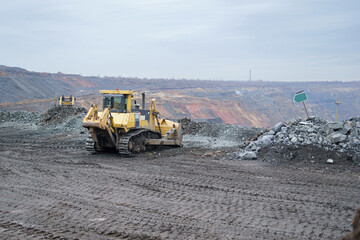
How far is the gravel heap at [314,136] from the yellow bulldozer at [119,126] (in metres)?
3.67

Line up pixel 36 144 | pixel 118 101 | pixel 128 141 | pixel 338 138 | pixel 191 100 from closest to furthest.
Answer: pixel 338 138 < pixel 128 141 < pixel 118 101 < pixel 36 144 < pixel 191 100

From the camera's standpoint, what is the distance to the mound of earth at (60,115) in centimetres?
2717

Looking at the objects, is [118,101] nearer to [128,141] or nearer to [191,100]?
[128,141]

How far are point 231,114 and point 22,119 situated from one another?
89.6ft

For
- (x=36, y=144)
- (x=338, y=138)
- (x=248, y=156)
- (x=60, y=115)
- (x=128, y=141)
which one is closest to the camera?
(x=338, y=138)

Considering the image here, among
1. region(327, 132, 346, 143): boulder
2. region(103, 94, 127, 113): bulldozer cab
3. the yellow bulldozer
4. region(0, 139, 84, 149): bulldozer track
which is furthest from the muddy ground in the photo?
region(0, 139, 84, 149): bulldozer track

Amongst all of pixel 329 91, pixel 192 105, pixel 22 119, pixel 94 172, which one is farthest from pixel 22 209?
pixel 329 91

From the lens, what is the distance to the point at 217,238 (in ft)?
19.1

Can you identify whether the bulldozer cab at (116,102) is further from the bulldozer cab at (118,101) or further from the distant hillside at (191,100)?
the distant hillside at (191,100)

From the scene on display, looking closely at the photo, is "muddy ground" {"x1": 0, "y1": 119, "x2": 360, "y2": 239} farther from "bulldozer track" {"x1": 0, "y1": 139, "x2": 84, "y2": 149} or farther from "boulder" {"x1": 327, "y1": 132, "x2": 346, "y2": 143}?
"bulldozer track" {"x1": 0, "y1": 139, "x2": 84, "y2": 149}

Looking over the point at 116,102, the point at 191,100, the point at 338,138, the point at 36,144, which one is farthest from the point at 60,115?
the point at 191,100

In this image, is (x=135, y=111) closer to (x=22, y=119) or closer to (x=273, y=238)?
(x=273, y=238)

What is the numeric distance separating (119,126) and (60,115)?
15.8 meters

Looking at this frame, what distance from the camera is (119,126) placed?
13.3m
